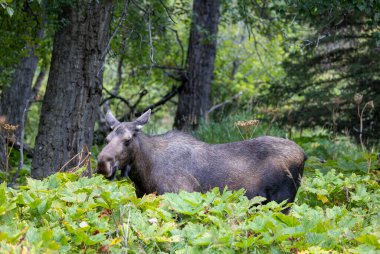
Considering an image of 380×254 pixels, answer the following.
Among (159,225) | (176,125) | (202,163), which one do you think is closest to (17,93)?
(176,125)

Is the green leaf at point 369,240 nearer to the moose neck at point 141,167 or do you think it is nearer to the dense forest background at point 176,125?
the dense forest background at point 176,125

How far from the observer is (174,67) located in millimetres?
14875

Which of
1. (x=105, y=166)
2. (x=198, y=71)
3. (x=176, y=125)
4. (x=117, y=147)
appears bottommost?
(x=176, y=125)

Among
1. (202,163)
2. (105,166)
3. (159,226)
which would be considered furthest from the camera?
(202,163)

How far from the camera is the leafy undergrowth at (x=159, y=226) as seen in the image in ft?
13.8

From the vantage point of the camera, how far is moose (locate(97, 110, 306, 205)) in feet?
23.3

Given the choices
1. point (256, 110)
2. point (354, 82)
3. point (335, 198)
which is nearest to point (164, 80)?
point (256, 110)

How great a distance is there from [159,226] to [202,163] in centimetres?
280

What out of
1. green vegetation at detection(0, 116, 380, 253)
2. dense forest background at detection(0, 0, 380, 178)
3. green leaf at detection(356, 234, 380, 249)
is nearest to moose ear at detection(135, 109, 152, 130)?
dense forest background at detection(0, 0, 380, 178)

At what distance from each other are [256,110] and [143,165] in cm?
761

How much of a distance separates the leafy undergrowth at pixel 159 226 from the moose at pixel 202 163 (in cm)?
180

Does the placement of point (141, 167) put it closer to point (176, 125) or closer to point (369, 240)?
point (369, 240)

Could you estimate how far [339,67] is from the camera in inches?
587

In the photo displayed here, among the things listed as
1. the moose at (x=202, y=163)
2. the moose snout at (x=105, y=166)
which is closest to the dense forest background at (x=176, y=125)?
the moose snout at (x=105, y=166)
